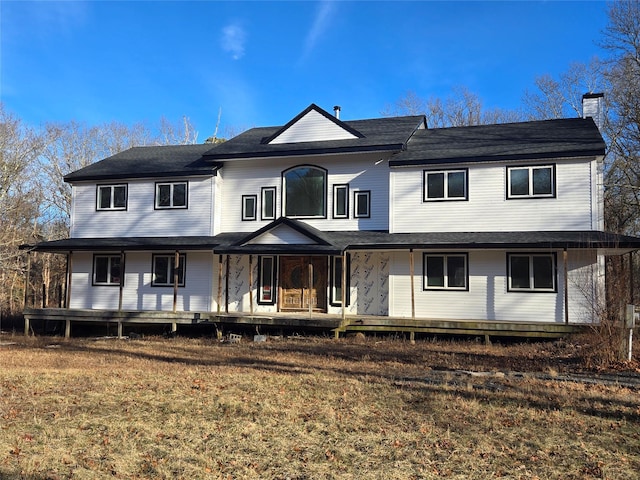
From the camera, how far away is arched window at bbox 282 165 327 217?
1892 centimetres

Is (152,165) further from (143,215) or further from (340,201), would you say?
(340,201)

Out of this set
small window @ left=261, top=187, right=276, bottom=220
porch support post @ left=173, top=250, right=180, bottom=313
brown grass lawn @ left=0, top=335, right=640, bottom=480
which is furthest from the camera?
small window @ left=261, top=187, right=276, bottom=220

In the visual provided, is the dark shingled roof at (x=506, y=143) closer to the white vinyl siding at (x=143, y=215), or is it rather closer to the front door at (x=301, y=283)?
the front door at (x=301, y=283)

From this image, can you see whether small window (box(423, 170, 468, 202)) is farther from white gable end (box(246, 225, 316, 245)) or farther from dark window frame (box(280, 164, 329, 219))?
white gable end (box(246, 225, 316, 245))

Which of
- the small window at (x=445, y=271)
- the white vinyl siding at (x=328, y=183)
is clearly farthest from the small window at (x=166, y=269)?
the small window at (x=445, y=271)

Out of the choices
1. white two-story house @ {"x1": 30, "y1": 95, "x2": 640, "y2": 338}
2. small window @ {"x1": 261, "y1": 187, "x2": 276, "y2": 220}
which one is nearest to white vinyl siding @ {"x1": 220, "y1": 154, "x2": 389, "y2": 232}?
white two-story house @ {"x1": 30, "y1": 95, "x2": 640, "y2": 338}

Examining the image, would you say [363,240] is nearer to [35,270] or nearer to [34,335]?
[34,335]

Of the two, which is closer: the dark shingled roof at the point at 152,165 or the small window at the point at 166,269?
the small window at the point at 166,269

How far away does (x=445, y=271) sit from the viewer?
17125 millimetres

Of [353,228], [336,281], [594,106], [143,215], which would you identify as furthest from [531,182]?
[143,215]

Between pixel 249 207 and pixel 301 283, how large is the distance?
11.5 ft

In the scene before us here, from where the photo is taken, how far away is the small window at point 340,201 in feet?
61.0

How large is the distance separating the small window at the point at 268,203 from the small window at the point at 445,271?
19.1 ft

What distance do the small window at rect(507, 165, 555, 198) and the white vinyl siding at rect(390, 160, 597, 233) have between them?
0.16m
